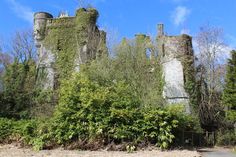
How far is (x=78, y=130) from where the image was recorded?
1873 centimetres

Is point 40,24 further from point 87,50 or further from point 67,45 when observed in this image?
point 87,50

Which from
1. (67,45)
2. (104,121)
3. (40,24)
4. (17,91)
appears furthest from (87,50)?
(104,121)

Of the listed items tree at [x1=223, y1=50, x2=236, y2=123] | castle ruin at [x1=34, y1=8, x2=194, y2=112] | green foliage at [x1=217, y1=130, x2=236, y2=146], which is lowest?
green foliage at [x1=217, y1=130, x2=236, y2=146]

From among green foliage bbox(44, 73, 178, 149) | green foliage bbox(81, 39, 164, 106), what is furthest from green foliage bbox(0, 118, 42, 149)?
green foliage bbox(81, 39, 164, 106)

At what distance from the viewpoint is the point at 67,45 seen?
33.7 metres

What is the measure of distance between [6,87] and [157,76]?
39.8 ft

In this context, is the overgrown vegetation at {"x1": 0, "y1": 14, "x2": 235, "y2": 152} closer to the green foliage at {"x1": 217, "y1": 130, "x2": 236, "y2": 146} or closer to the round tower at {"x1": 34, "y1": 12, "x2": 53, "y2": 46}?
the green foliage at {"x1": 217, "y1": 130, "x2": 236, "y2": 146}

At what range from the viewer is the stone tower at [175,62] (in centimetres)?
3183

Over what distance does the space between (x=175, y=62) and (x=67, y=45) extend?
31.1 ft

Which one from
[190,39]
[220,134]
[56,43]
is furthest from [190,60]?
[56,43]

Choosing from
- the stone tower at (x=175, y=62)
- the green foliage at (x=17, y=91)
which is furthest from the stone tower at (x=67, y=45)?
the stone tower at (x=175, y=62)

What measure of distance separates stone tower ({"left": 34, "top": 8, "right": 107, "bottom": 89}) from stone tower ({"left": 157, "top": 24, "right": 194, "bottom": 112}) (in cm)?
531

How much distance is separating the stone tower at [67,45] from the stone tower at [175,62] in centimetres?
531

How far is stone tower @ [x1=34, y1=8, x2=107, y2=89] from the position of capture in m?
32.5
